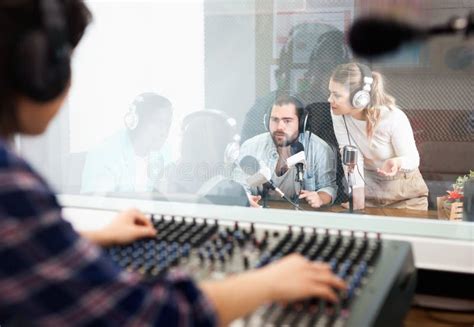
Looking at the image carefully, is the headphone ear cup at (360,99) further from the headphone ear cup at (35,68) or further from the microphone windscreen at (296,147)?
the headphone ear cup at (35,68)

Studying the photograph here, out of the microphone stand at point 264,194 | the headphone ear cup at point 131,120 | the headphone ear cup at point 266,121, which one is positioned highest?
the headphone ear cup at point 131,120

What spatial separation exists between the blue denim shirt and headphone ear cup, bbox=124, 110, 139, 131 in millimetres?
538

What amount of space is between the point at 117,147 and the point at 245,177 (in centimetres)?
59

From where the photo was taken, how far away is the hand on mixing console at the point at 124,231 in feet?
2.53

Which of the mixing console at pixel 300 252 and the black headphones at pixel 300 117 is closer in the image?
the mixing console at pixel 300 252

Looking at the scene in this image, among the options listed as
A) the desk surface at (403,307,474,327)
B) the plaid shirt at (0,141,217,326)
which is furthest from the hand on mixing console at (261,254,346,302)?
the desk surface at (403,307,474,327)

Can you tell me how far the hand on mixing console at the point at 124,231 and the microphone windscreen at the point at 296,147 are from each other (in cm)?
176

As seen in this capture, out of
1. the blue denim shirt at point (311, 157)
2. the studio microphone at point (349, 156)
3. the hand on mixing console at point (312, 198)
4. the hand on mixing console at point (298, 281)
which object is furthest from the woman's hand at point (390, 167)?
the hand on mixing console at point (298, 281)

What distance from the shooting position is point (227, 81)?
7.98ft

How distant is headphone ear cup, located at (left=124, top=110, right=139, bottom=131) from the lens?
202cm

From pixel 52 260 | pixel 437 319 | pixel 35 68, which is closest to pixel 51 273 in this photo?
pixel 52 260

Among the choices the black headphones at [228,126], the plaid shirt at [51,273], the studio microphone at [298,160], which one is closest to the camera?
the plaid shirt at [51,273]

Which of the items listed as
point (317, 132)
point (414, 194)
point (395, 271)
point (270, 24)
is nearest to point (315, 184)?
point (317, 132)

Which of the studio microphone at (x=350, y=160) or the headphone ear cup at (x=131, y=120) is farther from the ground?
the headphone ear cup at (x=131, y=120)
